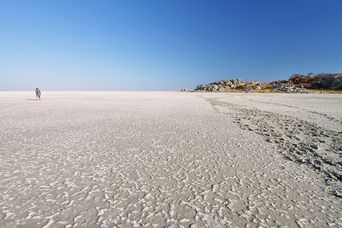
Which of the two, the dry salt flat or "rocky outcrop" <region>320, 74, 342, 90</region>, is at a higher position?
"rocky outcrop" <region>320, 74, 342, 90</region>

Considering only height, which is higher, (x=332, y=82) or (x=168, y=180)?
(x=332, y=82)

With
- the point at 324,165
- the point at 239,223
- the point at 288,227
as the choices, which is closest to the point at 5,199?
the point at 239,223

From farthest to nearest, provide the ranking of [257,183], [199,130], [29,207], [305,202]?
[199,130] → [257,183] → [305,202] → [29,207]

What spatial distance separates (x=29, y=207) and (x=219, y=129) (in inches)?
336

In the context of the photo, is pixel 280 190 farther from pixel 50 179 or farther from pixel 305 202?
pixel 50 179

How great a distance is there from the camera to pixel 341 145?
813 centimetres

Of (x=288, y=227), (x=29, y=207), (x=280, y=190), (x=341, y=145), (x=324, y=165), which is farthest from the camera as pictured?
(x=341, y=145)

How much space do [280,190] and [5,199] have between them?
5.18 metres

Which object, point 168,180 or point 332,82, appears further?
point 332,82

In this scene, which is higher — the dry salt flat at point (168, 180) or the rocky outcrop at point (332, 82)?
the rocky outcrop at point (332, 82)

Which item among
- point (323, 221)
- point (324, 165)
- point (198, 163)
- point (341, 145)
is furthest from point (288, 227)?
point (341, 145)

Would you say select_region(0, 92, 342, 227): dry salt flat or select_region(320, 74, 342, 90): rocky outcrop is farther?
select_region(320, 74, 342, 90): rocky outcrop

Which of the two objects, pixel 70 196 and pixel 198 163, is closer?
pixel 70 196

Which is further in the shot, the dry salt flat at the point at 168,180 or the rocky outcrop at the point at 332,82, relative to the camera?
the rocky outcrop at the point at 332,82
